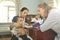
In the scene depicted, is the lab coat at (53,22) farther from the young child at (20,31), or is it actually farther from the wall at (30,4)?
the wall at (30,4)

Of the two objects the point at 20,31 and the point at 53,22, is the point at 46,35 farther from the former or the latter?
the point at 20,31

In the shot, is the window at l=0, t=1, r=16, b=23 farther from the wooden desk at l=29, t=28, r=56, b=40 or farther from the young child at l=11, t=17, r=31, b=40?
the wooden desk at l=29, t=28, r=56, b=40

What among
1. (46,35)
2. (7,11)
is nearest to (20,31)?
(46,35)

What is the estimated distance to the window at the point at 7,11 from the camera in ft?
19.0

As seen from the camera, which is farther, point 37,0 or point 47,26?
point 37,0

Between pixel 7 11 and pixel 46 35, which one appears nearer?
pixel 46 35

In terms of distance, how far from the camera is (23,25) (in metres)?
2.75

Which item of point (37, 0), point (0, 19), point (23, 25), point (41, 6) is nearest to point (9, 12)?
point (0, 19)

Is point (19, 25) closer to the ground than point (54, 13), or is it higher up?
closer to the ground

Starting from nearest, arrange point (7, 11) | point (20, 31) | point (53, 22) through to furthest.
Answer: point (53, 22)
point (20, 31)
point (7, 11)

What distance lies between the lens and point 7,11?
5.91 m

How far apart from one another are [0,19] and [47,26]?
3.78 meters

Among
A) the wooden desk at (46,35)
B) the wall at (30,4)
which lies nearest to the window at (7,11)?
the wall at (30,4)

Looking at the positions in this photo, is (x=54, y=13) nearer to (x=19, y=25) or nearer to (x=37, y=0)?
(x=19, y=25)
